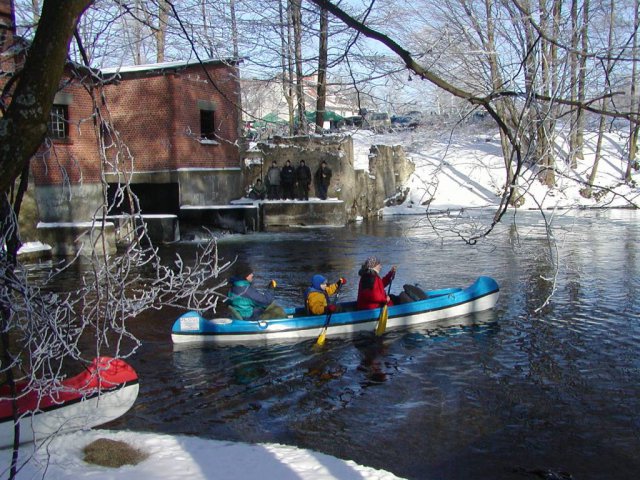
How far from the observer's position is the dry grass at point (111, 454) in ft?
16.4

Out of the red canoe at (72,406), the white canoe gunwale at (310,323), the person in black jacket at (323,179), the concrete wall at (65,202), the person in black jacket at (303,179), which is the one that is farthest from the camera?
the person in black jacket at (323,179)

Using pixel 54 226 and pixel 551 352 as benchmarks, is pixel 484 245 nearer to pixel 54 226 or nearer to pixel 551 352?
pixel 551 352

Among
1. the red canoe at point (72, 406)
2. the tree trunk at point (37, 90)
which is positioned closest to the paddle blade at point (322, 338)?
the red canoe at point (72, 406)

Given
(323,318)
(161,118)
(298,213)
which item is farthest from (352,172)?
(323,318)

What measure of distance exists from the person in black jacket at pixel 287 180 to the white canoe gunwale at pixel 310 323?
48.5 feet

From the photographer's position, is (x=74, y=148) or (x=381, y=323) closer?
(x=381, y=323)

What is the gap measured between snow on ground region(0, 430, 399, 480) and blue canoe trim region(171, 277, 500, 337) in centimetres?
368

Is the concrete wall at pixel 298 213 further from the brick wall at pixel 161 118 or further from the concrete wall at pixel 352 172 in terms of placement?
the brick wall at pixel 161 118

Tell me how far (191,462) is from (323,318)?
4673 millimetres

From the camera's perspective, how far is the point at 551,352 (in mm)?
8773

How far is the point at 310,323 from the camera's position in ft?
31.7

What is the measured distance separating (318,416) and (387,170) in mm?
24722

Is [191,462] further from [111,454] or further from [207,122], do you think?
[207,122]

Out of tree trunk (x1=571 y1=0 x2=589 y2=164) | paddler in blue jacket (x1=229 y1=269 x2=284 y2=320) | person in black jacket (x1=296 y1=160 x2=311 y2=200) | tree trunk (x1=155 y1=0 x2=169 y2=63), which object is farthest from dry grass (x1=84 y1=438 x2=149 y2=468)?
person in black jacket (x1=296 y1=160 x2=311 y2=200)
